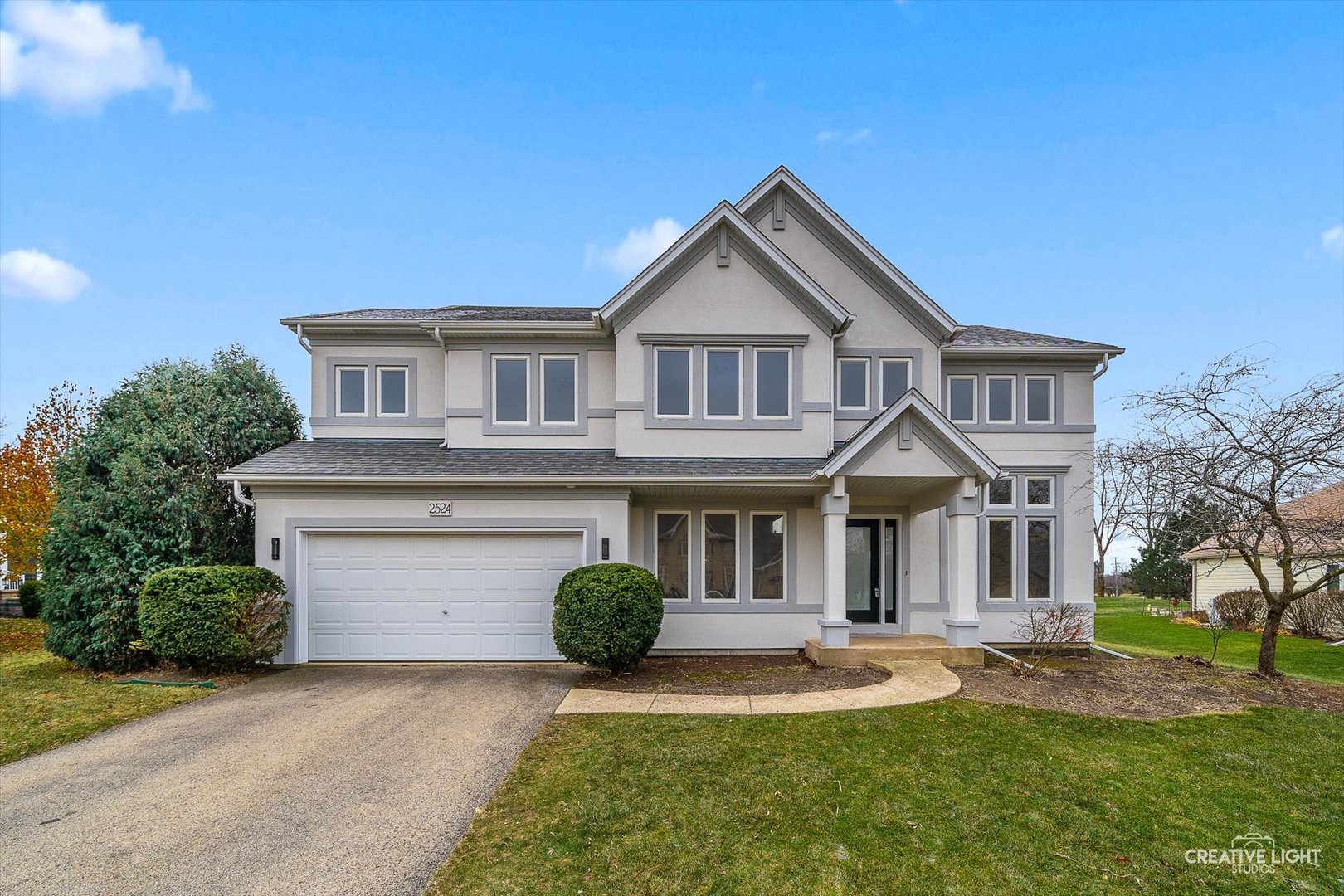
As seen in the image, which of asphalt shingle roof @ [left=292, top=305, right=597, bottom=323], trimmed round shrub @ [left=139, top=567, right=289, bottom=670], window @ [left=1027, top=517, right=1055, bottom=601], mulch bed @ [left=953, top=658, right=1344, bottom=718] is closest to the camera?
mulch bed @ [left=953, top=658, right=1344, bottom=718]

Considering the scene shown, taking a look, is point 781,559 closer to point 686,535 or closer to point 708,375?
point 686,535

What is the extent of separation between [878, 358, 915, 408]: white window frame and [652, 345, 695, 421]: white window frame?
3827 millimetres

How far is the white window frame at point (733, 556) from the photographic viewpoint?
40.0ft

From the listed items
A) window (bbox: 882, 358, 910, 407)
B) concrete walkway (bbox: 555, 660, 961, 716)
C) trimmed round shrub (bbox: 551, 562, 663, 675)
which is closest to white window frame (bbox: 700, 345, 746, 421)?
window (bbox: 882, 358, 910, 407)

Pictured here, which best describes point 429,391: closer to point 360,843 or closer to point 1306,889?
point 360,843

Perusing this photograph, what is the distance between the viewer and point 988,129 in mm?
18406

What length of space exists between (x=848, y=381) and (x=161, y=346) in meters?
13.3

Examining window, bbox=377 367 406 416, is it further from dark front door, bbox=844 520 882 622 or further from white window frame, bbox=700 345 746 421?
dark front door, bbox=844 520 882 622

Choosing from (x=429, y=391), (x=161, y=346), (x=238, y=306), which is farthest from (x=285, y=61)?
(x=429, y=391)

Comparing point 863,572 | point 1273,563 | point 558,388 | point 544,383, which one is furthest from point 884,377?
point 1273,563

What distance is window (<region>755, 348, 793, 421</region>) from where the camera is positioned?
39.8 feet

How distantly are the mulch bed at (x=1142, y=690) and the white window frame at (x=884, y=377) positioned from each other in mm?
5120

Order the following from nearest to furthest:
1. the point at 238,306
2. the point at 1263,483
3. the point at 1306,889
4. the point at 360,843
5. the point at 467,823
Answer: the point at 1306,889 < the point at 360,843 < the point at 467,823 < the point at 1263,483 < the point at 238,306

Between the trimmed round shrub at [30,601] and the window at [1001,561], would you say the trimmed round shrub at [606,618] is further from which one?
the trimmed round shrub at [30,601]
